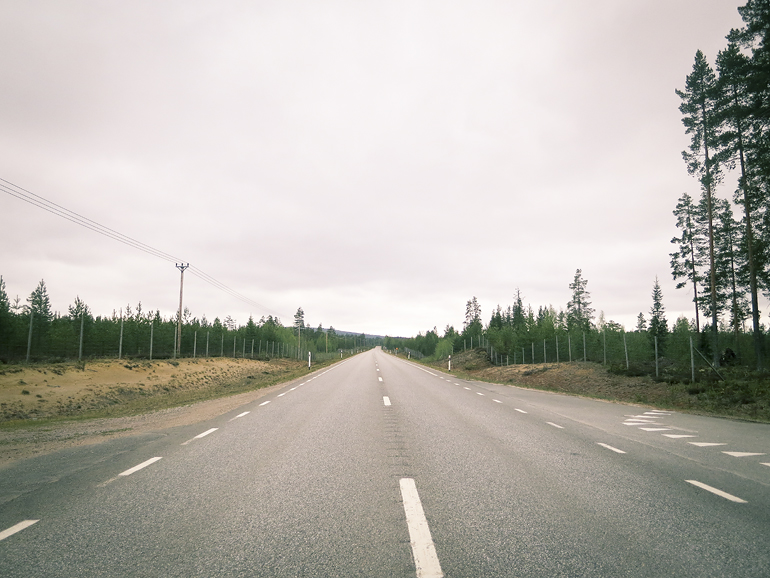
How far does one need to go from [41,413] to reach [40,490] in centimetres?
1351

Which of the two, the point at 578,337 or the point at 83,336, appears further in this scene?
the point at 578,337

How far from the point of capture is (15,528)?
356cm

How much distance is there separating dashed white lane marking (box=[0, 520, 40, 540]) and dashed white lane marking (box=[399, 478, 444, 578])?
3.48m

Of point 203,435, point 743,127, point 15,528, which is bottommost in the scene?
point 203,435

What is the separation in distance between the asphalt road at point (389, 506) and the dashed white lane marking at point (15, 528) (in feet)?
0.06

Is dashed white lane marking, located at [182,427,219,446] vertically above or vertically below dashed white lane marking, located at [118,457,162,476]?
below

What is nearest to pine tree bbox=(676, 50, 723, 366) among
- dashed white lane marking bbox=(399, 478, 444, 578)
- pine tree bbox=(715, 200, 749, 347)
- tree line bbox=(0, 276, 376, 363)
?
pine tree bbox=(715, 200, 749, 347)

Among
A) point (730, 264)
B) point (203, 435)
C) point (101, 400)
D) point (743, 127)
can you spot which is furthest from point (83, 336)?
point (730, 264)

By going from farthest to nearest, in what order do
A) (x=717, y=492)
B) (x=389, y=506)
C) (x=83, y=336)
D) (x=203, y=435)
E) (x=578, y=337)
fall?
1. (x=578, y=337)
2. (x=83, y=336)
3. (x=203, y=435)
4. (x=717, y=492)
5. (x=389, y=506)

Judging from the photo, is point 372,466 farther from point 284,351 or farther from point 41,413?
point 284,351

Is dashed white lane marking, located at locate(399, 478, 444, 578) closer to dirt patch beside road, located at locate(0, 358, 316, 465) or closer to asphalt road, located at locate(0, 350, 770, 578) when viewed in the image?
asphalt road, located at locate(0, 350, 770, 578)

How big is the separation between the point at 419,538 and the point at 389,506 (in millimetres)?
820

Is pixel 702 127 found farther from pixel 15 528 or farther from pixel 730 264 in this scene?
pixel 15 528

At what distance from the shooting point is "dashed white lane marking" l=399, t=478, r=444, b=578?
2797 mm
